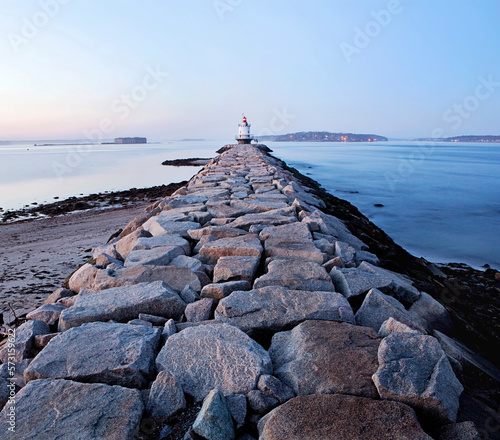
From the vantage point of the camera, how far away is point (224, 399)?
1.18 metres

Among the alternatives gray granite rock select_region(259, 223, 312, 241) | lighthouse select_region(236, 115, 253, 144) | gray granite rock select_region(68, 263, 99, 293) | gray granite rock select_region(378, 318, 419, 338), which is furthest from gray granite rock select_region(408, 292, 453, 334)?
lighthouse select_region(236, 115, 253, 144)

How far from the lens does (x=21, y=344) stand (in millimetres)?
1644

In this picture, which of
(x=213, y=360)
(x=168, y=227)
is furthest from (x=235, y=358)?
(x=168, y=227)

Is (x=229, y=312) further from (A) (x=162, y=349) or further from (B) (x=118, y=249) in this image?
(B) (x=118, y=249)

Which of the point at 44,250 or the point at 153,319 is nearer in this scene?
the point at 153,319

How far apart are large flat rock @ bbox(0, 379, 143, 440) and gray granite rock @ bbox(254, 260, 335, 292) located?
99 centimetres

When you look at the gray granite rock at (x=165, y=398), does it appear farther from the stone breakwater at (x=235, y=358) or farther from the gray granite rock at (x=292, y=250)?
the gray granite rock at (x=292, y=250)

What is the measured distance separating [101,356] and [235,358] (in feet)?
1.64

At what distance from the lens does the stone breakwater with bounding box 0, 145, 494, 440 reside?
112 cm

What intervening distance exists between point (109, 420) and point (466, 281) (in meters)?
4.88

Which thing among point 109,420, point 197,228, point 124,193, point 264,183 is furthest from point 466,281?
point 124,193

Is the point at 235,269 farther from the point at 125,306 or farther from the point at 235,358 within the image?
the point at 235,358

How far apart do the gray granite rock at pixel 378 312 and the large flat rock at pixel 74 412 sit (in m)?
1.10

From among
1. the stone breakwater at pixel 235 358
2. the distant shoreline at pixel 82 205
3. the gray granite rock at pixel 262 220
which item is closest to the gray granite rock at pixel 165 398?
the stone breakwater at pixel 235 358
